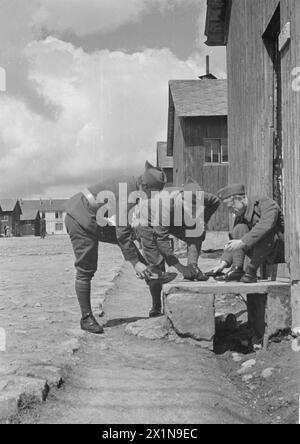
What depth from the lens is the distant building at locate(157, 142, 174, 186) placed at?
33.5 m

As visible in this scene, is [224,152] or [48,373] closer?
[48,373]

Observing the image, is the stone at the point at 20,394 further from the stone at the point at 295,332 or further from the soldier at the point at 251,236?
the soldier at the point at 251,236

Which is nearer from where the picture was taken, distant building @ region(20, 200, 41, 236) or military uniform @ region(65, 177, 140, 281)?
military uniform @ region(65, 177, 140, 281)

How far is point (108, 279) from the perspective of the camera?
10656mm

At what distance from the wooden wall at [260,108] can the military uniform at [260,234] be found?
206 mm

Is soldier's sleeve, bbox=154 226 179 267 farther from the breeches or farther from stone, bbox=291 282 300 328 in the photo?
stone, bbox=291 282 300 328

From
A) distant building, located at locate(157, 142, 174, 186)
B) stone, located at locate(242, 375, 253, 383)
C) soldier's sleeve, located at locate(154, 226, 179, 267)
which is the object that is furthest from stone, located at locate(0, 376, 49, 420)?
distant building, located at locate(157, 142, 174, 186)

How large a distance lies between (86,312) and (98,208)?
1.10m

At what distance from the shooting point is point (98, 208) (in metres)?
5.45

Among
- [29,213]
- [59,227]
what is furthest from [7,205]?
[59,227]

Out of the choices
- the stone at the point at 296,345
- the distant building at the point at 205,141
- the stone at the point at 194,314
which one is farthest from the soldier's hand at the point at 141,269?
the distant building at the point at 205,141

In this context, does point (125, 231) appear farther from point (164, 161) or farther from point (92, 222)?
point (164, 161)
